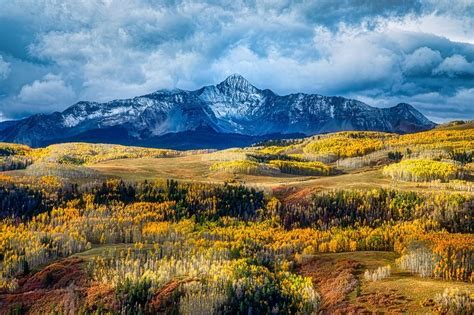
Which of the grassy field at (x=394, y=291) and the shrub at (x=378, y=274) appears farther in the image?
the shrub at (x=378, y=274)

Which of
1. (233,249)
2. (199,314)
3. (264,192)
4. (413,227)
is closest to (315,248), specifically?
(233,249)

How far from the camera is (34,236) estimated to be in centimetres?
10744

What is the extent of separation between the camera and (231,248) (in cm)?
9356

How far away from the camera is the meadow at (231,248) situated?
2522 inches

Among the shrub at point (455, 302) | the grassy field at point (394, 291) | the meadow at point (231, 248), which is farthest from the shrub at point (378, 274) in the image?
the shrub at point (455, 302)

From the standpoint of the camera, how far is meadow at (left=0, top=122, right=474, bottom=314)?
64062 mm

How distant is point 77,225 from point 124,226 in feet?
32.6

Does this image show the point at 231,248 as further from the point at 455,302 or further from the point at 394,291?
the point at 455,302

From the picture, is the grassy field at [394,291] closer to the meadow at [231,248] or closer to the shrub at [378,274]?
the meadow at [231,248]

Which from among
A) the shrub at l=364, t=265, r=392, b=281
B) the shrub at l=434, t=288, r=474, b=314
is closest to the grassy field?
the shrub at l=364, t=265, r=392, b=281

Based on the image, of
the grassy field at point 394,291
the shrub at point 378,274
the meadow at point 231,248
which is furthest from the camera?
the shrub at point 378,274

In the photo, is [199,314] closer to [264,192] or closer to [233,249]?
[233,249]

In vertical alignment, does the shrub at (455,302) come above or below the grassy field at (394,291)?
above

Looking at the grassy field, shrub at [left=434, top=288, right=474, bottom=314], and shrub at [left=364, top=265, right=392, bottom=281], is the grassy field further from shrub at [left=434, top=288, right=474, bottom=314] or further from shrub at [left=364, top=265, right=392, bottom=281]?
shrub at [left=434, top=288, right=474, bottom=314]
